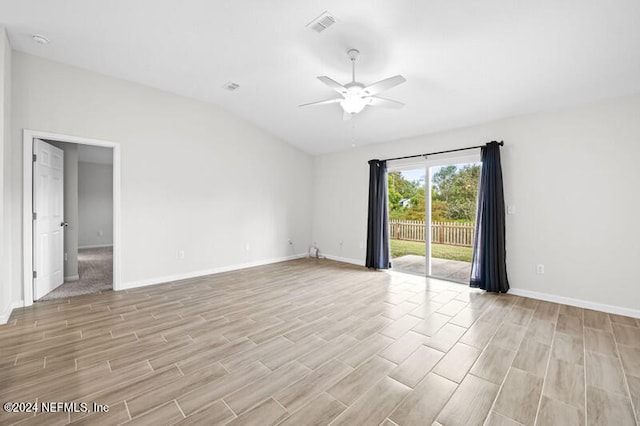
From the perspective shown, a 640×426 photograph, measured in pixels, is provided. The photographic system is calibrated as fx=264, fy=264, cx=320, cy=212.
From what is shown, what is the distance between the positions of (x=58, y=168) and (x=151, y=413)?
14.0 ft

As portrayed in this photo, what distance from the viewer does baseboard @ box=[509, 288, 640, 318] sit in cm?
317

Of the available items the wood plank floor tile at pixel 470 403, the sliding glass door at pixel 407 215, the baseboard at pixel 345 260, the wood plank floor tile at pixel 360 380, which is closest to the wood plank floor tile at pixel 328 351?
the wood plank floor tile at pixel 360 380

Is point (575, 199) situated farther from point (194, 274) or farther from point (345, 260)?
point (194, 274)

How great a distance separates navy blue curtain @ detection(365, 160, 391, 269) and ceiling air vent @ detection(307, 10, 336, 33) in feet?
10.3

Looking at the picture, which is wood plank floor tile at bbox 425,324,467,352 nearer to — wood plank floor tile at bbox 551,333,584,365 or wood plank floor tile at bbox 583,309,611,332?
wood plank floor tile at bbox 551,333,584,365

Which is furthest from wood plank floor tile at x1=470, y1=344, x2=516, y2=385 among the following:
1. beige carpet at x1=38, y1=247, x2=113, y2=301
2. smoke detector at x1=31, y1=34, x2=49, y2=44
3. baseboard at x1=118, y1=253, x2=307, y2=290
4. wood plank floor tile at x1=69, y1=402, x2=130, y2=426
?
smoke detector at x1=31, y1=34, x2=49, y2=44

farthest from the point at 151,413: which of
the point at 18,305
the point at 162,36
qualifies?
the point at 162,36

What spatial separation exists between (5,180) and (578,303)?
7092mm

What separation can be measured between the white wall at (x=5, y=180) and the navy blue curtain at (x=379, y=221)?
17.1ft

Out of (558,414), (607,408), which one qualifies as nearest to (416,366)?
(558,414)

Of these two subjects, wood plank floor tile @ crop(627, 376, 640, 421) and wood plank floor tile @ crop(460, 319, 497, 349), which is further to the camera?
wood plank floor tile @ crop(460, 319, 497, 349)

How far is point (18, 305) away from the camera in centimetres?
326

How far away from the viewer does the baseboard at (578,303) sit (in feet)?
10.4

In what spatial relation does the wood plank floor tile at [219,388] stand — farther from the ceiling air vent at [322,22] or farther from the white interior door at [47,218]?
the white interior door at [47,218]
